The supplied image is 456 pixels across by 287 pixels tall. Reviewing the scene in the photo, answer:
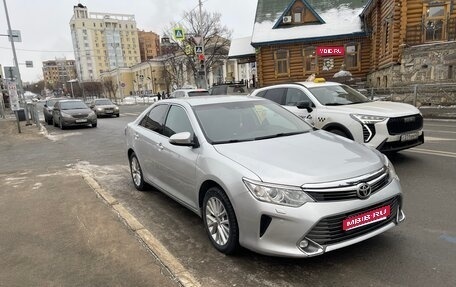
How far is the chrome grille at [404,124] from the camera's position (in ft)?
21.3

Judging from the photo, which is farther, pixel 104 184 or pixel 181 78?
pixel 181 78

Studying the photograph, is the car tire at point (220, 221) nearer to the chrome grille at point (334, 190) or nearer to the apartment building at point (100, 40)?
the chrome grille at point (334, 190)

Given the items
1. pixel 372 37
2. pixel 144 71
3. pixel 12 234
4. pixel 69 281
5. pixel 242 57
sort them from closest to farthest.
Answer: pixel 69 281 → pixel 12 234 → pixel 372 37 → pixel 242 57 → pixel 144 71

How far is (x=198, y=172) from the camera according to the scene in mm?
3975

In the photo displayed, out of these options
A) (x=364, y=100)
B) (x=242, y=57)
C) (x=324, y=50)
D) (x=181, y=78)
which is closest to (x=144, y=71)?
(x=181, y=78)

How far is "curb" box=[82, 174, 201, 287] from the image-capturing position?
3.30 m

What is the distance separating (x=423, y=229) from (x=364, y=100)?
4.45 meters

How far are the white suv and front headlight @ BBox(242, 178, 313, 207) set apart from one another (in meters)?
3.94

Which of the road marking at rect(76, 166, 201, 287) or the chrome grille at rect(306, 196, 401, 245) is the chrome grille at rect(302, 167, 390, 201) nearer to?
the chrome grille at rect(306, 196, 401, 245)

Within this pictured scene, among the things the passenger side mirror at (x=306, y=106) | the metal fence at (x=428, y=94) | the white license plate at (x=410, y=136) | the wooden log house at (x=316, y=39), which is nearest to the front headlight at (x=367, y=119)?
the white license plate at (x=410, y=136)

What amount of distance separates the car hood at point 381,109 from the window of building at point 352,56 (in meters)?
23.3

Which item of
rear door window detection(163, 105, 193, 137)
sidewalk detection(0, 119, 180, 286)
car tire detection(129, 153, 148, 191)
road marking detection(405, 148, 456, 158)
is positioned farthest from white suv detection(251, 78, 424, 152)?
sidewalk detection(0, 119, 180, 286)

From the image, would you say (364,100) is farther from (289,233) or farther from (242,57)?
(242,57)

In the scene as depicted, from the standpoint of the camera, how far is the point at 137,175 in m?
6.22
